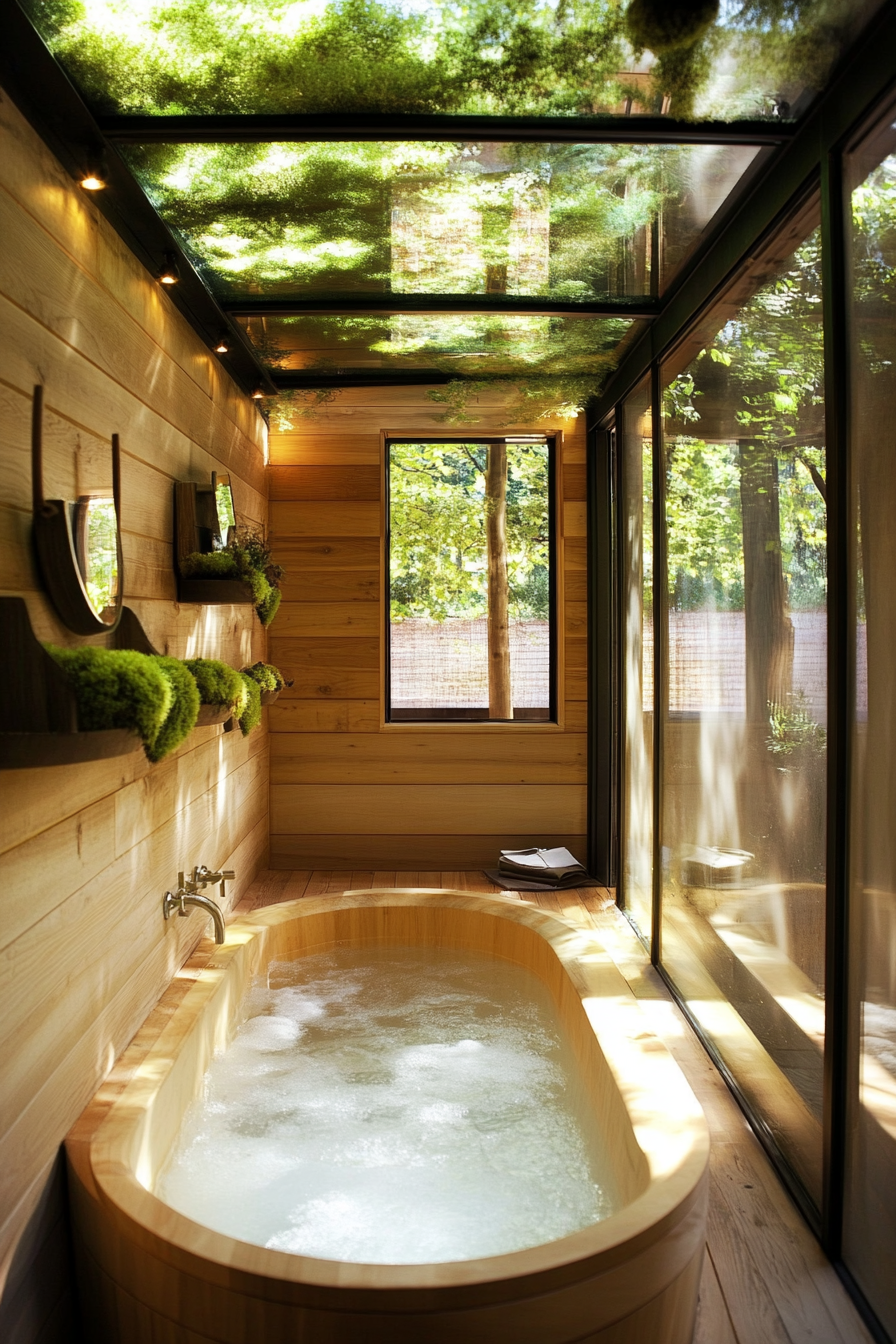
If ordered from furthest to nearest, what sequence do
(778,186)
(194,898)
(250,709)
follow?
(250,709), (194,898), (778,186)

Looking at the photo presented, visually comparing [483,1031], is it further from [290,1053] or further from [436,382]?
[436,382]

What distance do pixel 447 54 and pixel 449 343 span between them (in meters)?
1.77

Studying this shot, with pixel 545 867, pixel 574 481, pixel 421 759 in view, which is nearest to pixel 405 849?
pixel 421 759

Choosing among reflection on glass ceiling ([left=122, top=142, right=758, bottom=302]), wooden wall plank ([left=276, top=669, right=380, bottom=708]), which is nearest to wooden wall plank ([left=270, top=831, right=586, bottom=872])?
wooden wall plank ([left=276, top=669, right=380, bottom=708])

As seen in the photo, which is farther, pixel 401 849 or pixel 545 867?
pixel 401 849

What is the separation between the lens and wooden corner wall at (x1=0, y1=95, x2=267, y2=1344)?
5.32 ft

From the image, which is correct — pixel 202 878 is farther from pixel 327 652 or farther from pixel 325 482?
pixel 325 482

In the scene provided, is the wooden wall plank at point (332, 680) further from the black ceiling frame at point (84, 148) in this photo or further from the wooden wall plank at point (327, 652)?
the black ceiling frame at point (84, 148)

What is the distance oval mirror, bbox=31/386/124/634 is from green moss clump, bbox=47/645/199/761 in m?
0.16

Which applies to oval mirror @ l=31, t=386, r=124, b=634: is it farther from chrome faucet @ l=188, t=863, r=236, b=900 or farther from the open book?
the open book

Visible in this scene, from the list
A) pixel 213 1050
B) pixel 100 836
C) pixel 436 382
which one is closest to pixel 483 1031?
pixel 213 1050

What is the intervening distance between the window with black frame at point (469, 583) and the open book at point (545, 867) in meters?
0.64

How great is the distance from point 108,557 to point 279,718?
2584 millimetres

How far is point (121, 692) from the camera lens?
1.61 m
